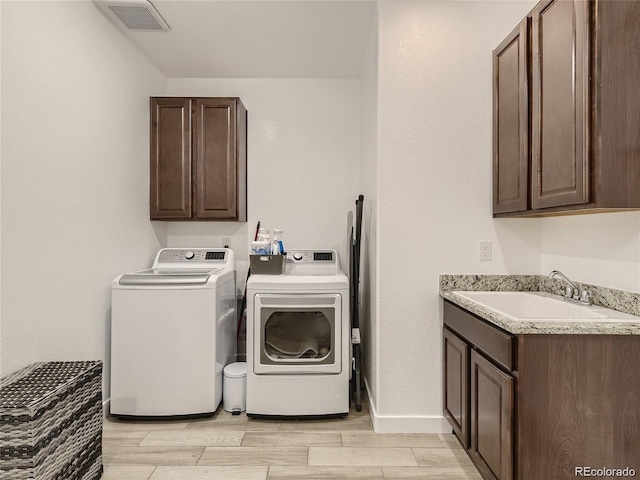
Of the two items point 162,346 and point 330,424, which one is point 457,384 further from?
point 162,346

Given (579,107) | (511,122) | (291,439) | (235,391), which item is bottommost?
(291,439)

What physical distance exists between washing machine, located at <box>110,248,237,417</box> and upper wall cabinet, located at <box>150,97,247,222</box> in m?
0.88

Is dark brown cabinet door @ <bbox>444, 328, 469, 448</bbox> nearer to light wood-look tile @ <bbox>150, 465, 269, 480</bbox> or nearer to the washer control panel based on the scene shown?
light wood-look tile @ <bbox>150, 465, 269, 480</bbox>

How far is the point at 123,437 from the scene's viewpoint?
2549 mm

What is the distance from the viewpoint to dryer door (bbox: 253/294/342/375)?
275 centimetres

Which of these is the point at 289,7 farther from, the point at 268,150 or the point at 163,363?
the point at 163,363

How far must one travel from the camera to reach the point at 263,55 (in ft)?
11.0

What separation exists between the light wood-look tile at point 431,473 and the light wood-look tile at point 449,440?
9.1 inches

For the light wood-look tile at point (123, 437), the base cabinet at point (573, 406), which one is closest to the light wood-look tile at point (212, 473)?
the light wood-look tile at point (123, 437)

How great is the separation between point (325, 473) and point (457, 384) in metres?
0.85

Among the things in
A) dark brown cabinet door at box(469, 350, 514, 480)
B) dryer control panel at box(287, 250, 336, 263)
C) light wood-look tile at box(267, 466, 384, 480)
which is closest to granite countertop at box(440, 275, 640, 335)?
dark brown cabinet door at box(469, 350, 514, 480)

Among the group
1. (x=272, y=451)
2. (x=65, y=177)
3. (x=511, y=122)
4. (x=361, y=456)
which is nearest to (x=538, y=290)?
(x=511, y=122)

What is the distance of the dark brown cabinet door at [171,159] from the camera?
3.43m

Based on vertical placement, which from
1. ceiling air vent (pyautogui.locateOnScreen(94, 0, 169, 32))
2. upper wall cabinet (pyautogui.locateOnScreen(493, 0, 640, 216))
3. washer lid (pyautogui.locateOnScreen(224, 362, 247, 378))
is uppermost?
ceiling air vent (pyautogui.locateOnScreen(94, 0, 169, 32))
